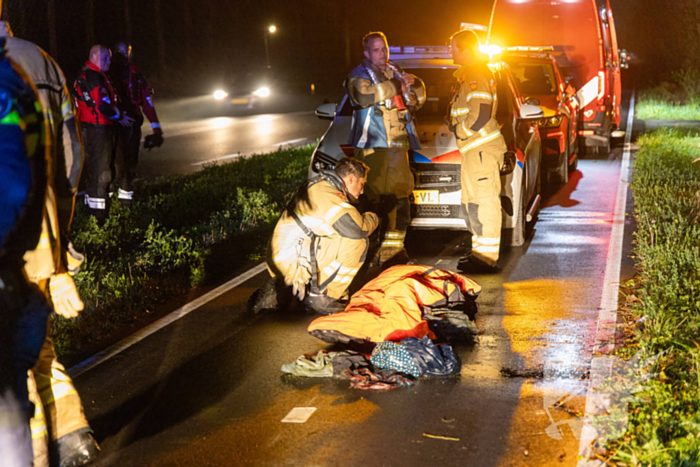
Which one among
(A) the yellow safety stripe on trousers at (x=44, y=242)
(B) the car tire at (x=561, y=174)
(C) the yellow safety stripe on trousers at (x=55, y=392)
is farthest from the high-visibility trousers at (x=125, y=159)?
(B) the car tire at (x=561, y=174)

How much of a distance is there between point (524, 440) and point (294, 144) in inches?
561

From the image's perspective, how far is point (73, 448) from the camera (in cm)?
336

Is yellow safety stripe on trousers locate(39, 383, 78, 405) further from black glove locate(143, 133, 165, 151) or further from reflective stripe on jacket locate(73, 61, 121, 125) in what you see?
black glove locate(143, 133, 165, 151)

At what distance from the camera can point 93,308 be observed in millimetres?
5699

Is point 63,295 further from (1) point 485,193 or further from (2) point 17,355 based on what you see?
(1) point 485,193

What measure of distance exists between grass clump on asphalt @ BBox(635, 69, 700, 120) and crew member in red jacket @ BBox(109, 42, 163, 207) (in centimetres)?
1765

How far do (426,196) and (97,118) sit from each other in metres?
3.90

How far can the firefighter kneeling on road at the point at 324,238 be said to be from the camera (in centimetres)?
546

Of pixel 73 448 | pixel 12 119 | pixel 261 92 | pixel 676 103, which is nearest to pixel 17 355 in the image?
pixel 73 448

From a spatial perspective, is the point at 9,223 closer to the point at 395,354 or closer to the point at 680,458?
the point at 395,354

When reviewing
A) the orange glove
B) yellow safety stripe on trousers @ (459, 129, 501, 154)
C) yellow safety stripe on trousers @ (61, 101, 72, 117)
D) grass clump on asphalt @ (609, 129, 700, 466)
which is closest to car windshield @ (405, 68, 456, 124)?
yellow safety stripe on trousers @ (459, 129, 501, 154)

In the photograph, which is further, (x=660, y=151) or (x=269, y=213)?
(x=660, y=151)

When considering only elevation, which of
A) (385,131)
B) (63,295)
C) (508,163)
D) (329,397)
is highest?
(385,131)

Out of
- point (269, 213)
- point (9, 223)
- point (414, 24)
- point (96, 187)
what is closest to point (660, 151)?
point (269, 213)
